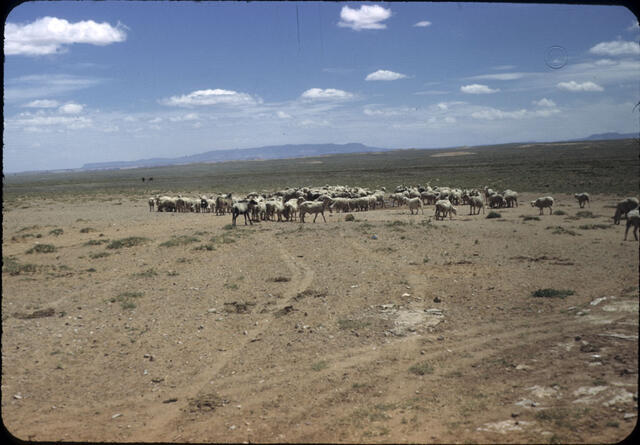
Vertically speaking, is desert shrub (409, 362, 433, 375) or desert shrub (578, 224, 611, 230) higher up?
desert shrub (578, 224, 611, 230)

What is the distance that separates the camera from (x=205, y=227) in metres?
26.6

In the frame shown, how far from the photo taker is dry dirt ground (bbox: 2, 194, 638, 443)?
5.79m

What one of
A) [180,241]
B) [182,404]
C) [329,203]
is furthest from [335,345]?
[329,203]

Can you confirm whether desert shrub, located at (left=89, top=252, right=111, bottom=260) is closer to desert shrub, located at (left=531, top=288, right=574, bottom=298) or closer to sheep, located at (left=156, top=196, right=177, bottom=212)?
desert shrub, located at (left=531, top=288, right=574, bottom=298)

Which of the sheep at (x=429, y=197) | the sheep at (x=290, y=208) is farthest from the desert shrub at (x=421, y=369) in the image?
the sheep at (x=429, y=197)

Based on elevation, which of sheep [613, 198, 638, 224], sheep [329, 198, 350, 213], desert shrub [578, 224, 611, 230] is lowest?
desert shrub [578, 224, 611, 230]

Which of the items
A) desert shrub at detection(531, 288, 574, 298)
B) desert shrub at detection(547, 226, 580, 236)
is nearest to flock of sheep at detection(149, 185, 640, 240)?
desert shrub at detection(547, 226, 580, 236)

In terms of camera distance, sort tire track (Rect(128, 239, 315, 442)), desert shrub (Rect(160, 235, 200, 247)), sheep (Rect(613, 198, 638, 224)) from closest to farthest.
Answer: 1. tire track (Rect(128, 239, 315, 442))
2. sheep (Rect(613, 198, 638, 224))
3. desert shrub (Rect(160, 235, 200, 247))

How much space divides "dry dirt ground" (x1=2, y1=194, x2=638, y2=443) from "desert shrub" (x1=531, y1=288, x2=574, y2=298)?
0.37ft

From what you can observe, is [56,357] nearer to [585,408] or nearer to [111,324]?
[111,324]

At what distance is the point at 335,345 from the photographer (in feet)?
28.9

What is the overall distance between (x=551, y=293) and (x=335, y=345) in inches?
197

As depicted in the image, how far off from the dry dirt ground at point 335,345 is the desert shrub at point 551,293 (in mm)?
113

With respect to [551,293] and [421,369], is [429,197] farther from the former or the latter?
[421,369]
